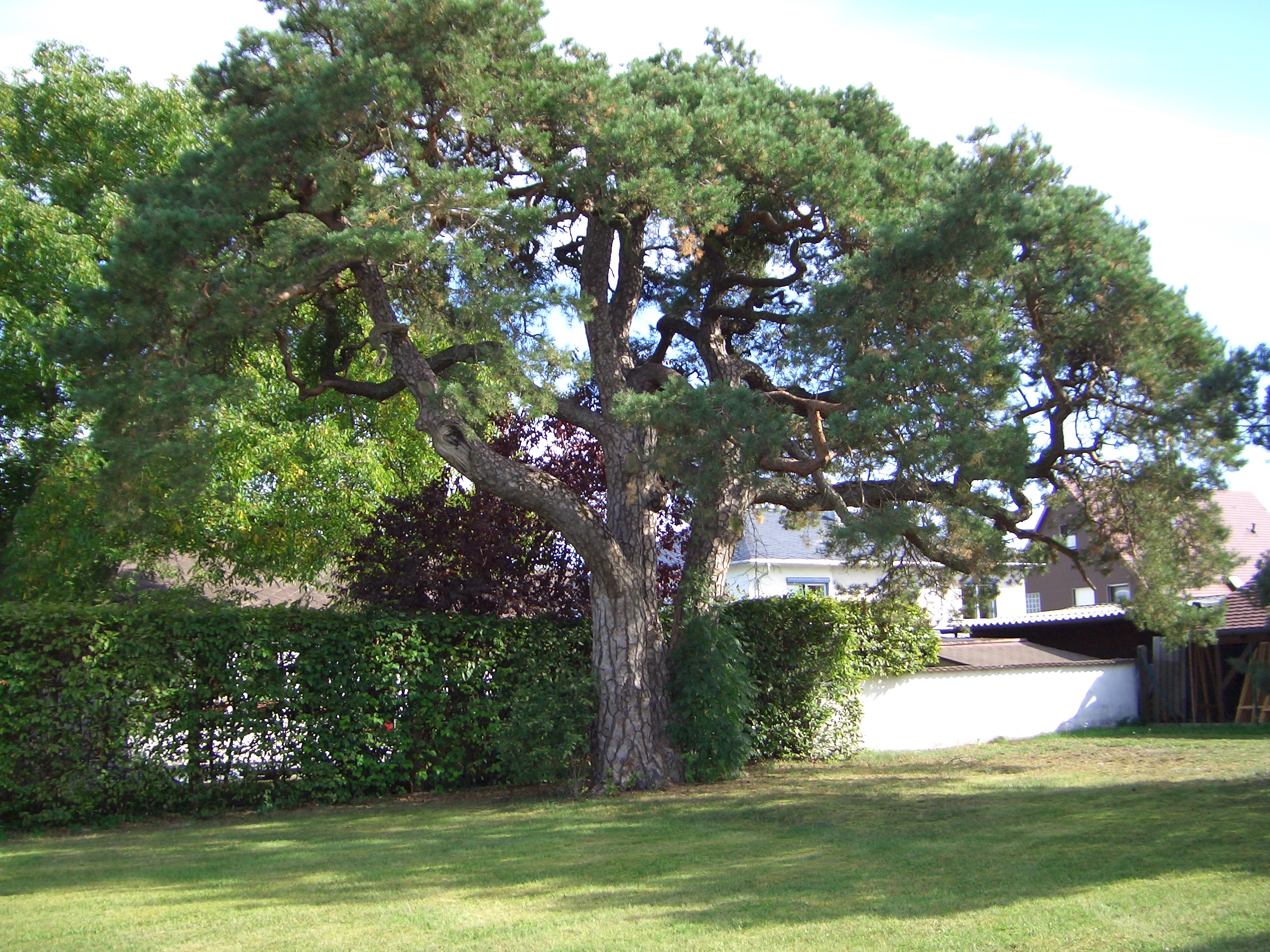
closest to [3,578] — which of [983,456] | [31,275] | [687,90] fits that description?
[31,275]

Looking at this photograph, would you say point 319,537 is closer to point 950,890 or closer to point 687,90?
point 687,90

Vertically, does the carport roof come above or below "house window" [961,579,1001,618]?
below

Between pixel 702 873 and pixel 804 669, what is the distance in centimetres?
753

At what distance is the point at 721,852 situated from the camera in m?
8.23

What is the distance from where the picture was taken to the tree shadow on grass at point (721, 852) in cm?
676

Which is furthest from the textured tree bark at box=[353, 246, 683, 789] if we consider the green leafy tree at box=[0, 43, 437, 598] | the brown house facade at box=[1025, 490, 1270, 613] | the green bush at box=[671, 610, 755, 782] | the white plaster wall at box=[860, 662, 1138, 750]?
the white plaster wall at box=[860, 662, 1138, 750]

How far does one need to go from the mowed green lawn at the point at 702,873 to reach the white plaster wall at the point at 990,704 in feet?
14.5

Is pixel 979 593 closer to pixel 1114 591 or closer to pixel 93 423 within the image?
pixel 93 423

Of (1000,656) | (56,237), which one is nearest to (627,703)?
(56,237)

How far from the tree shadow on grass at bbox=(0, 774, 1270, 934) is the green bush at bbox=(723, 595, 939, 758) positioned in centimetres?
307

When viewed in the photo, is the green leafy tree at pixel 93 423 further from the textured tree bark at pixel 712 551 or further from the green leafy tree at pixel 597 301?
the textured tree bark at pixel 712 551

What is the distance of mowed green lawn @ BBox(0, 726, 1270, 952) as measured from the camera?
5.88m

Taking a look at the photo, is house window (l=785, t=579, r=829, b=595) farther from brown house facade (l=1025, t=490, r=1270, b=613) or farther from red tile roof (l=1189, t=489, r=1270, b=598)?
red tile roof (l=1189, t=489, r=1270, b=598)

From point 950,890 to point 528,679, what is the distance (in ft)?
23.5
